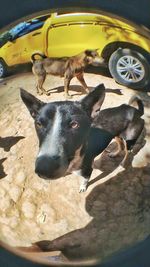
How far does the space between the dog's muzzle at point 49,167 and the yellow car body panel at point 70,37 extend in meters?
0.42

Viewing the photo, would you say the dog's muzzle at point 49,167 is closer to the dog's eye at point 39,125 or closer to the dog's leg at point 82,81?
the dog's eye at point 39,125

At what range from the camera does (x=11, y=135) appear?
14.0 feet

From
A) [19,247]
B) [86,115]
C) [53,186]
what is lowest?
[19,247]

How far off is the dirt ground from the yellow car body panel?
103mm

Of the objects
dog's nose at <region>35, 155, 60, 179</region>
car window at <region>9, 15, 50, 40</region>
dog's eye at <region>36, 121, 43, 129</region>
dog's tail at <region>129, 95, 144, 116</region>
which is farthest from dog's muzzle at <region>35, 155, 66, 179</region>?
car window at <region>9, 15, 50, 40</region>

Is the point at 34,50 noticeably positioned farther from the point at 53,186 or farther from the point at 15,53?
the point at 53,186

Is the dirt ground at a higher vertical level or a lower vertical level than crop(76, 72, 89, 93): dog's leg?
lower

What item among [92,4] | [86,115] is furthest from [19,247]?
[92,4]

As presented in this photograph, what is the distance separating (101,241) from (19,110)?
2.12ft

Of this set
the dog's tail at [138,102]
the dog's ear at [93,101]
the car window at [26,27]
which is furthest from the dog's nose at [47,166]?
the car window at [26,27]

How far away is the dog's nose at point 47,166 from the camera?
13.6ft

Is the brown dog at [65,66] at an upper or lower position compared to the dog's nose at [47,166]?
upper

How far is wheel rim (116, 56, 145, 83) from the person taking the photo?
4.26 m

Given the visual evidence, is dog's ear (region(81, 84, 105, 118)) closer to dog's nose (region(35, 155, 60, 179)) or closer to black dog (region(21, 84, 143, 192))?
black dog (region(21, 84, 143, 192))
